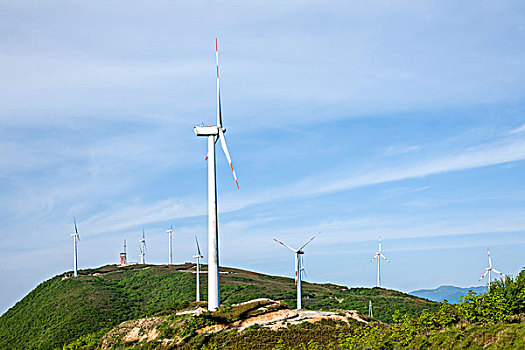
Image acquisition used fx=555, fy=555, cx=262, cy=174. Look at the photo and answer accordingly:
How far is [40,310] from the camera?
125625mm

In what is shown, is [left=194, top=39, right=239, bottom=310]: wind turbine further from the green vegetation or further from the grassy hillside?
the grassy hillside

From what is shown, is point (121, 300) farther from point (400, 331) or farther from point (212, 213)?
point (400, 331)

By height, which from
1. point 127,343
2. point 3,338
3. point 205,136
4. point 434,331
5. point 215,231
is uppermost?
point 205,136

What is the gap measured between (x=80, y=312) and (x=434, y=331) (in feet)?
290

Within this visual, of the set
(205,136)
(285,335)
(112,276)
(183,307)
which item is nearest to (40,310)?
(112,276)

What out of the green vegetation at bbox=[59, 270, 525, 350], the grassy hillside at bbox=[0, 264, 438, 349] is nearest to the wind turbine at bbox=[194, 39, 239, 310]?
the green vegetation at bbox=[59, 270, 525, 350]

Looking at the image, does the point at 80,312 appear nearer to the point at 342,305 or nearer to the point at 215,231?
the point at 342,305

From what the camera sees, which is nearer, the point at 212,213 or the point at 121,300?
the point at 212,213

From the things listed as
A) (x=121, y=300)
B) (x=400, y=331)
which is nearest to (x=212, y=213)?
(x=400, y=331)

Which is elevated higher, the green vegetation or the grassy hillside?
the green vegetation

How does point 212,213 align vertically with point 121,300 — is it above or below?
above

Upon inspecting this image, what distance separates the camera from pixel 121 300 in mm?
132875

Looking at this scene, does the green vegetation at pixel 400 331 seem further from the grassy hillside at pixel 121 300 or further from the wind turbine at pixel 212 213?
the grassy hillside at pixel 121 300

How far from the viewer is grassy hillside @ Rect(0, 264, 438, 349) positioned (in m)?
110
